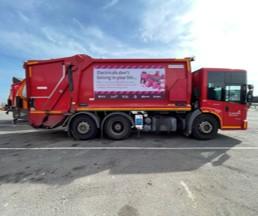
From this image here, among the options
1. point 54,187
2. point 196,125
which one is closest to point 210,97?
point 196,125

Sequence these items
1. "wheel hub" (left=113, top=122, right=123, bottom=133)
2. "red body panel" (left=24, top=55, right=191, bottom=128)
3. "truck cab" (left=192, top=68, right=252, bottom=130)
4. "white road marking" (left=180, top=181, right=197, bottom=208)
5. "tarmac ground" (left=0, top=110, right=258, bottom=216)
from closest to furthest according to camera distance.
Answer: "tarmac ground" (left=0, top=110, right=258, bottom=216)
"white road marking" (left=180, top=181, right=197, bottom=208)
"truck cab" (left=192, top=68, right=252, bottom=130)
"red body panel" (left=24, top=55, right=191, bottom=128)
"wheel hub" (left=113, top=122, right=123, bottom=133)

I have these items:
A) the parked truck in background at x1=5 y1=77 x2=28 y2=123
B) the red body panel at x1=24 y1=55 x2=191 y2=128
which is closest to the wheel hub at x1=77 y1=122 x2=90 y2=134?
the red body panel at x1=24 y1=55 x2=191 y2=128

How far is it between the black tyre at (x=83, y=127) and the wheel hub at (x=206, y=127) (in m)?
4.05

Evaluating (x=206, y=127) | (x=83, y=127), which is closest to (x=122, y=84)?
(x=83, y=127)

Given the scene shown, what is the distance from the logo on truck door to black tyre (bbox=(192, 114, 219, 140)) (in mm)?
1701

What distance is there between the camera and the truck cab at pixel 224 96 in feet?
21.5

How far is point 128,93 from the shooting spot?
670cm

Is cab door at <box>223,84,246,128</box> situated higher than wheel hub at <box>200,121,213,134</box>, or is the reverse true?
cab door at <box>223,84,246,128</box>

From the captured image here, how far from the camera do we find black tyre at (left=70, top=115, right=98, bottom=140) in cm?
673

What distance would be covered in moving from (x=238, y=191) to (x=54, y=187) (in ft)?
10.6

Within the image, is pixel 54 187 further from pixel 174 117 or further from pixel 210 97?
pixel 210 97

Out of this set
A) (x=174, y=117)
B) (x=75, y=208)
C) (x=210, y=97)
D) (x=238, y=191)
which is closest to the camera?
(x=75, y=208)

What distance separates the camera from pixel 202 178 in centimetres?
353

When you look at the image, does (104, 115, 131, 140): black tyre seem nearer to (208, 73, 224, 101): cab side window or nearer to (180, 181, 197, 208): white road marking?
(208, 73, 224, 101): cab side window
